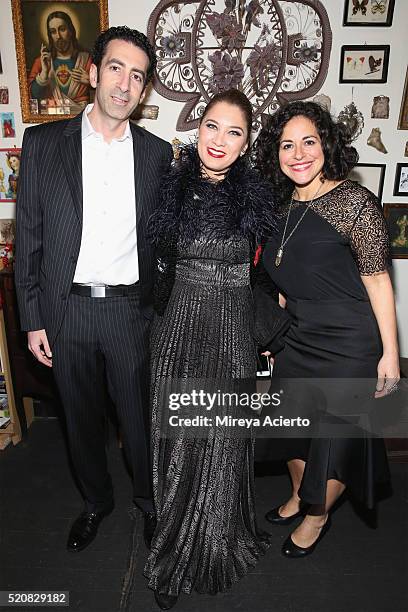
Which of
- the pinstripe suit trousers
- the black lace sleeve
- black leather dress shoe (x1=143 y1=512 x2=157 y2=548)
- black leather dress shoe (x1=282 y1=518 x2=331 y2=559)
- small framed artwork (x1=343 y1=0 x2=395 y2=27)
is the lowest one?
black leather dress shoe (x1=282 y1=518 x2=331 y2=559)

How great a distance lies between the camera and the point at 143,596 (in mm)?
1845

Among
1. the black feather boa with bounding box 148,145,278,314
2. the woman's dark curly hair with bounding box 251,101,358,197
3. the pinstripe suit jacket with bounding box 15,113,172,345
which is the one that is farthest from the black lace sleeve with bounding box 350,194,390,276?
the pinstripe suit jacket with bounding box 15,113,172,345

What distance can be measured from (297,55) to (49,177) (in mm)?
1658

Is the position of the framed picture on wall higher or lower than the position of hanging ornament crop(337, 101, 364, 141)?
higher

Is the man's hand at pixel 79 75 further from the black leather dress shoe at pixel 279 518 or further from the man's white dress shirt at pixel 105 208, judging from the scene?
the black leather dress shoe at pixel 279 518

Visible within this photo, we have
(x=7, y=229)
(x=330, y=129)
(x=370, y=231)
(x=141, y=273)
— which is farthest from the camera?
(x=7, y=229)

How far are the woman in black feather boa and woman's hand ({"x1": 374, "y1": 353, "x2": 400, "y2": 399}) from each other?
1.54 ft

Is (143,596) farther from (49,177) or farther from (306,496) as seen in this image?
(49,177)

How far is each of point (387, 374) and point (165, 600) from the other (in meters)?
1.18

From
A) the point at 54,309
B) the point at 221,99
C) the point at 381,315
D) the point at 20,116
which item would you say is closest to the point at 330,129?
the point at 221,99

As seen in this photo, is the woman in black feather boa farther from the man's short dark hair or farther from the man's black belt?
the man's short dark hair

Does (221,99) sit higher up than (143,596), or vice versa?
(221,99)

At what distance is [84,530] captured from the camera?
2092 millimetres

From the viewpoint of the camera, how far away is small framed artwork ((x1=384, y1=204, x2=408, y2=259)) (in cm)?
288
